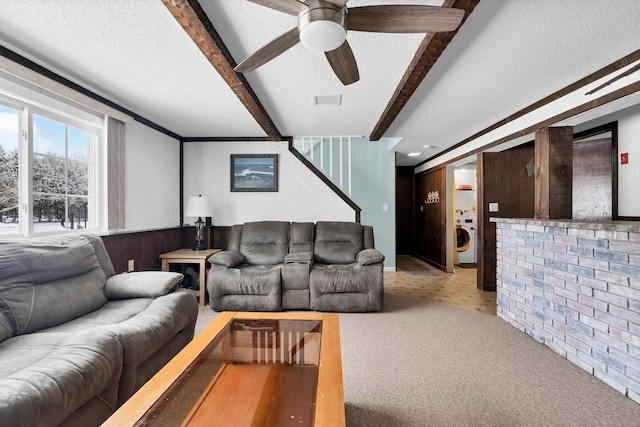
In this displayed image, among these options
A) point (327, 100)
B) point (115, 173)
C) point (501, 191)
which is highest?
point (327, 100)

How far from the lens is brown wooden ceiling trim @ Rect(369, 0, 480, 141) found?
5.10 ft

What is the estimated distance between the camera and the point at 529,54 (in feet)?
6.91

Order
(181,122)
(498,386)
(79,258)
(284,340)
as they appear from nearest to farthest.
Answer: (284,340)
(498,386)
(79,258)
(181,122)

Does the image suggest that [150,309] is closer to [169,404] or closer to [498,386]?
[169,404]

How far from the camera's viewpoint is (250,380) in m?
1.40

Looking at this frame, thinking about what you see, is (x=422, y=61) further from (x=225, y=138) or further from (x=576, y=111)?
(x=225, y=138)

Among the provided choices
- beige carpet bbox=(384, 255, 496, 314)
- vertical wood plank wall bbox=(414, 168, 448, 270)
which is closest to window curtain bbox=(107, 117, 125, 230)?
beige carpet bbox=(384, 255, 496, 314)

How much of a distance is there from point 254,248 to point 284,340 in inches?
84.1

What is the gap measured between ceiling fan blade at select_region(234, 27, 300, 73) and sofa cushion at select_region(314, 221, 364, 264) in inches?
94.5

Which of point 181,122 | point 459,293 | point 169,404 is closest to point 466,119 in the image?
point 459,293

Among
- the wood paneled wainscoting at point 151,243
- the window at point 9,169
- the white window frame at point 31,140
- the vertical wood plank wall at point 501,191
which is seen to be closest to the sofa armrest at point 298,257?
the wood paneled wainscoting at point 151,243

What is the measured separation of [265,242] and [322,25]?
285 cm

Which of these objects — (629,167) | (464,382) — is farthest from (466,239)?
(464,382)

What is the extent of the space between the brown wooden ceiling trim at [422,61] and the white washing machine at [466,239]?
3.47 m
